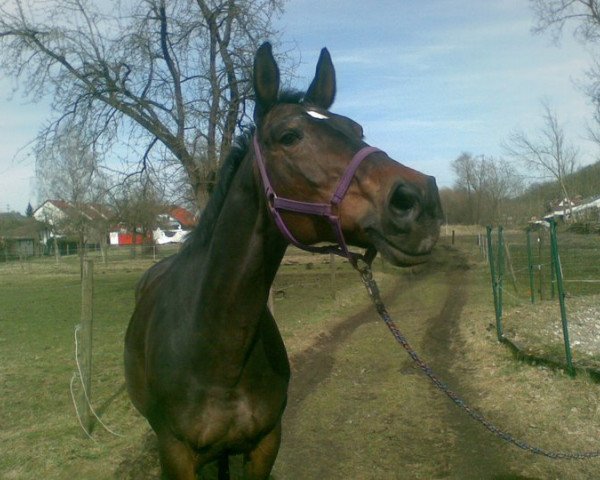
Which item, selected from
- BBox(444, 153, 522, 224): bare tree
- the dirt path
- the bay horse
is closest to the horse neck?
the bay horse

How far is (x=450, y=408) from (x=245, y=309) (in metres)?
4.61

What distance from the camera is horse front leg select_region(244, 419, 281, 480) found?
3.05m

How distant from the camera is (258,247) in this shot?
8.43 ft

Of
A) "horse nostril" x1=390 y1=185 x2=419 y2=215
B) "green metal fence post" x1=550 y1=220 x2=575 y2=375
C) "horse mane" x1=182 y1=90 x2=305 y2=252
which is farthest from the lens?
"green metal fence post" x1=550 y1=220 x2=575 y2=375

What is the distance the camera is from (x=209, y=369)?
2736 mm

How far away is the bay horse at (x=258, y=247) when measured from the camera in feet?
6.66

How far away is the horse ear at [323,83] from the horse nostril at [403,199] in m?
0.86

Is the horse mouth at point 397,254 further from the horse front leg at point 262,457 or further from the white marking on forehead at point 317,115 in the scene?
the horse front leg at point 262,457

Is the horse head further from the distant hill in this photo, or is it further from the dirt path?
the distant hill

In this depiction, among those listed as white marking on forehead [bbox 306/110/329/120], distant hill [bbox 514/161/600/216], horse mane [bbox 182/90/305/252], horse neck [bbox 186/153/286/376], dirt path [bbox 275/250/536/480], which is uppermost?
distant hill [bbox 514/161/600/216]

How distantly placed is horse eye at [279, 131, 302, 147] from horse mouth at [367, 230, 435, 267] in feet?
1.69

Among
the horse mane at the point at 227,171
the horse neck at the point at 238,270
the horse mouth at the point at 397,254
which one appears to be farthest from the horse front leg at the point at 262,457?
the horse mouth at the point at 397,254

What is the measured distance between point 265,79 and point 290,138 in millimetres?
279

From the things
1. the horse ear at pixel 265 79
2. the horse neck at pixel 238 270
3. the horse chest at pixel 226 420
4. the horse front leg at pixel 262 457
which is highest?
the horse ear at pixel 265 79
